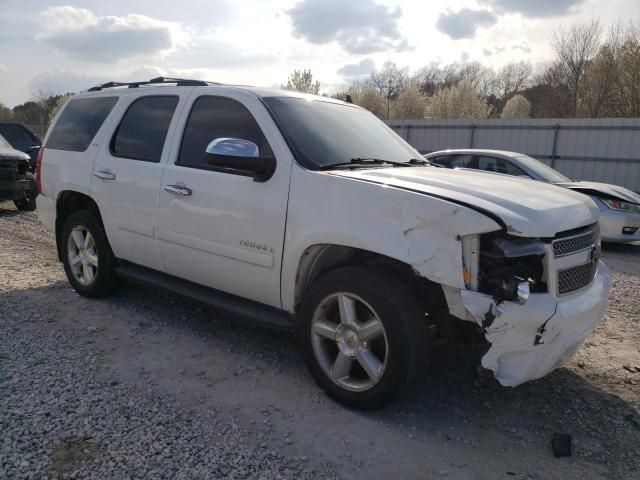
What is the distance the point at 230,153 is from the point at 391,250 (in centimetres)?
125

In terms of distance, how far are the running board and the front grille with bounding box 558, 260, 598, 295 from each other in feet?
5.54

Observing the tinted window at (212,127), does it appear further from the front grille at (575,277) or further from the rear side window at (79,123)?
the front grille at (575,277)

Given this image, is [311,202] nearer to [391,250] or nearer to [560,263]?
[391,250]

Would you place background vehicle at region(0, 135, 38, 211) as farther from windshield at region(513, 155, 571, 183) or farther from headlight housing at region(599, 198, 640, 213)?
headlight housing at region(599, 198, 640, 213)

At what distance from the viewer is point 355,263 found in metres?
3.25

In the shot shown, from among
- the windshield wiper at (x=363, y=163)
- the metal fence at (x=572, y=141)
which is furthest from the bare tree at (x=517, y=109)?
the windshield wiper at (x=363, y=163)

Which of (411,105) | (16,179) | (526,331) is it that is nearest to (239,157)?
(526,331)

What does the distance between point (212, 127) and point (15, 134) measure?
1315 centimetres

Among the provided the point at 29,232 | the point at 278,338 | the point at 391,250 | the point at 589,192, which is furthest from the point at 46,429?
the point at 589,192

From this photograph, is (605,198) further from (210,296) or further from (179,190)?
(179,190)

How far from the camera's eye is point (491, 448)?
9.53 ft

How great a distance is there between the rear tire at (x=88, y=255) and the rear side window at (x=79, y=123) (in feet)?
2.32

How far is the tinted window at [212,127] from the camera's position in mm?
3754

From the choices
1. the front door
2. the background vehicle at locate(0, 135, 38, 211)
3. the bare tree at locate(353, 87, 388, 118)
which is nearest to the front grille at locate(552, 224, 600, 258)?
the front door
